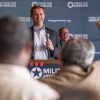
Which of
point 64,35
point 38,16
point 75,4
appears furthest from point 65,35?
point 75,4

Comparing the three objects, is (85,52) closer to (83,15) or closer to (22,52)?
(22,52)

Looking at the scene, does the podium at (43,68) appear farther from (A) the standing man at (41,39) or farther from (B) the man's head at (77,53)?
(B) the man's head at (77,53)

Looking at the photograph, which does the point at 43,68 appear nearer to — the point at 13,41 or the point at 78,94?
the point at 13,41

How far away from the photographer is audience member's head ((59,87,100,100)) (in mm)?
1139

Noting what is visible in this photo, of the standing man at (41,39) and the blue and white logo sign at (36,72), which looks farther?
the standing man at (41,39)

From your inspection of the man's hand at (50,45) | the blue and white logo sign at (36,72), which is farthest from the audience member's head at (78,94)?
the man's hand at (50,45)

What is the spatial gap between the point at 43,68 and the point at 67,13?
249cm

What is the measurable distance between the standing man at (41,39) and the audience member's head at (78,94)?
3970 millimetres

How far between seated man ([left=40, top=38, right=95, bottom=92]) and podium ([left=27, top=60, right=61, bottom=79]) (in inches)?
70.6

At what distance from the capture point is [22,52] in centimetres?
154

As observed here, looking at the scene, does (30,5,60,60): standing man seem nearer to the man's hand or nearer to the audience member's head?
the man's hand

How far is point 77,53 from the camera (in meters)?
2.26

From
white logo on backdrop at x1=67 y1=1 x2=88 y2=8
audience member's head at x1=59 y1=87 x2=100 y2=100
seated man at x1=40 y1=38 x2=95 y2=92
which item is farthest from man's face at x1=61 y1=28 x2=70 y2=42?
audience member's head at x1=59 y1=87 x2=100 y2=100

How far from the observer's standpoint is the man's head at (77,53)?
2.25 m
